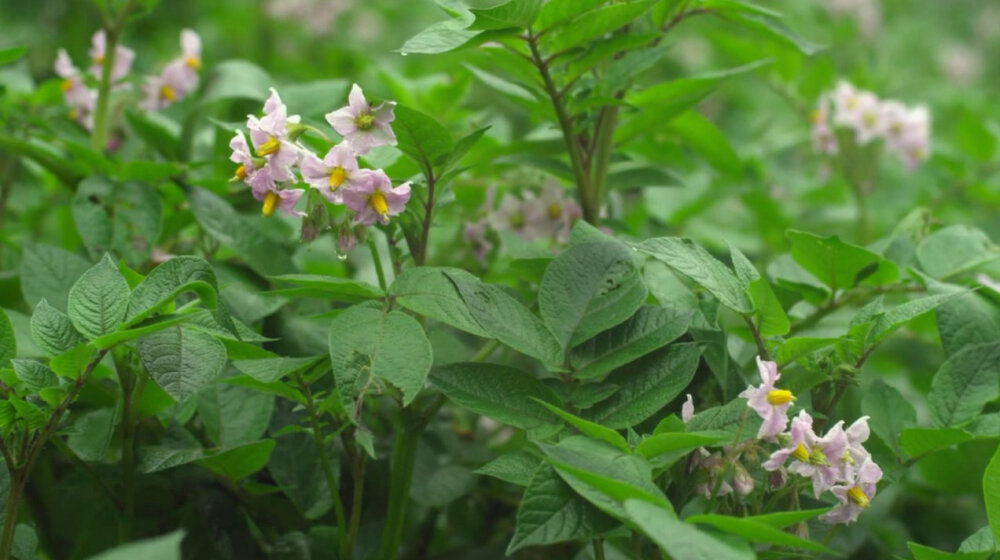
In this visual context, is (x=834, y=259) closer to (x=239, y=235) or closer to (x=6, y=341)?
(x=239, y=235)

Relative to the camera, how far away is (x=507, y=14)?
0.79 m

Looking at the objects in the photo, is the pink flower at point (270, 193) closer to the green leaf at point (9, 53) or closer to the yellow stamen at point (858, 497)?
the green leaf at point (9, 53)

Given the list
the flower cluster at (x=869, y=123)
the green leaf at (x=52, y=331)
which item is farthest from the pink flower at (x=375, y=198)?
the flower cluster at (x=869, y=123)

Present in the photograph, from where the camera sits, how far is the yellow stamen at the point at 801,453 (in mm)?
701

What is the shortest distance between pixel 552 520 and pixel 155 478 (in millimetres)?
426

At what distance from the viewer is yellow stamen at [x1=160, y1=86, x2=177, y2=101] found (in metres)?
1.32

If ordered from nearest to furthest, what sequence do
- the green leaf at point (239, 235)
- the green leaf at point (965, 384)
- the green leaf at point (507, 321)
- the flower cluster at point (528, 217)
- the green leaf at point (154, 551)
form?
the green leaf at point (154, 551) < the green leaf at point (507, 321) < the green leaf at point (965, 384) < the green leaf at point (239, 235) < the flower cluster at point (528, 217)

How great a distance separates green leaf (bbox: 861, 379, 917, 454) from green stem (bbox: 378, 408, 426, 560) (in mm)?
404

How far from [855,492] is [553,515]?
0.25 m

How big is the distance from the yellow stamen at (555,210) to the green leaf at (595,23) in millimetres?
291

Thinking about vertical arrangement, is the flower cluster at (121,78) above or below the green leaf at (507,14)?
below

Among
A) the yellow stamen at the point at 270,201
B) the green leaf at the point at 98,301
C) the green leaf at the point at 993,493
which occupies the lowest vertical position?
the green leaf at the point at 993,493

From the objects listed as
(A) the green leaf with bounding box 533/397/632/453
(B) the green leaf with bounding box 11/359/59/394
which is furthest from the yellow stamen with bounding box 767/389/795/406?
(B) the green leaf with bounding box 11/359/59/394

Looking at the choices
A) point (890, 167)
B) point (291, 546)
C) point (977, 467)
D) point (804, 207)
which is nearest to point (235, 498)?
point (291, 546)
